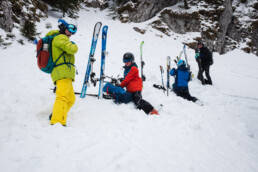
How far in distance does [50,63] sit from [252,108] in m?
6.57

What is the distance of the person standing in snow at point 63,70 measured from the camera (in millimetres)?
2768

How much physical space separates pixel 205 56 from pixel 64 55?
7752mm

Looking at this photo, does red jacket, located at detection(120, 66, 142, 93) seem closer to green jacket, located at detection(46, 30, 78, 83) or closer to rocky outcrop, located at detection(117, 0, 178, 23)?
green jacket, located at detection(46, 30, 78, 83)

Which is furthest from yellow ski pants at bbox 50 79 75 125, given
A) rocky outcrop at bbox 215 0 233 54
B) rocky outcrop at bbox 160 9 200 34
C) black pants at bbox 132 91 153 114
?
rocky outcrop at bbox 215 0 233 54

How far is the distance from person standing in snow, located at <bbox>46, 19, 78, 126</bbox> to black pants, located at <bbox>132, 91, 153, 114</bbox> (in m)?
1.92

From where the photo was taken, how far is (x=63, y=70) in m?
2.94

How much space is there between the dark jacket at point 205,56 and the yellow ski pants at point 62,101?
771 cm

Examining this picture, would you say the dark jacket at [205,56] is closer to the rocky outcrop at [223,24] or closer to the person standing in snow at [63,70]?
the person standing in snow at [63,70]

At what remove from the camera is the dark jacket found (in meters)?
7.83

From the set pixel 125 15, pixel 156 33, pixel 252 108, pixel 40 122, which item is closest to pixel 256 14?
pixel 156 33

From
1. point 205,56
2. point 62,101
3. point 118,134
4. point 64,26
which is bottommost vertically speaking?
point 118,134

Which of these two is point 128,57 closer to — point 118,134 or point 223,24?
point 118,134

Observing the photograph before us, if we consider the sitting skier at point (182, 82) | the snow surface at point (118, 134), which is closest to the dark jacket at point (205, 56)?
the sitting skier at point (182, 82)

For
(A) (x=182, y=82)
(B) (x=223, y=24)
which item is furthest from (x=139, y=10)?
(A) (x=182, y=82)
